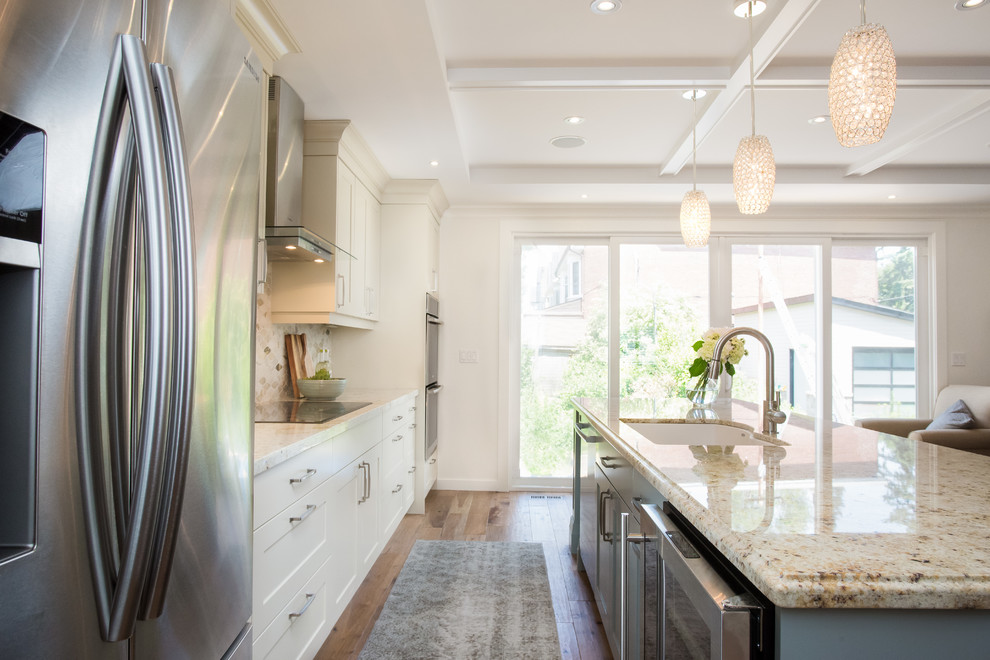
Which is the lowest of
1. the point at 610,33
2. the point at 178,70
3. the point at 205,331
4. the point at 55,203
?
the point at 205,331

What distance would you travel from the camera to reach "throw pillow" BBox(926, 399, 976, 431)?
413cm

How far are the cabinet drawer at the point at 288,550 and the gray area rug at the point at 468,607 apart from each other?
0.53 m

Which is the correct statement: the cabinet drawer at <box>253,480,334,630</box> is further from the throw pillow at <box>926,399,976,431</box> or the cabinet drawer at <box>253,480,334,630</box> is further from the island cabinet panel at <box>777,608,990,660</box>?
the throw pillow at <box>926,399,976,431</box>

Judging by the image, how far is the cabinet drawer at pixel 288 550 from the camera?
1528 mm

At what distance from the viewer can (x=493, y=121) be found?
3.43 m

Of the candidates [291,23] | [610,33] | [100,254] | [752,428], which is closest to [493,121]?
[610,33]

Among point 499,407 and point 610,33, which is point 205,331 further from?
point 499,407

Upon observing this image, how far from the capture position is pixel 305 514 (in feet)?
6.03

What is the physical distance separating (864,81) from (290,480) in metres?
1.94

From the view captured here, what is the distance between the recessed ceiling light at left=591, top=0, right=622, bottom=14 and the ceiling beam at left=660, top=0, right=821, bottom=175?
545mm

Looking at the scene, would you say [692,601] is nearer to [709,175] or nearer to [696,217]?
[696,217]

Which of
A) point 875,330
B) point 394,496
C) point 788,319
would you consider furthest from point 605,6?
point 875,330

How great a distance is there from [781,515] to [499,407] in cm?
401

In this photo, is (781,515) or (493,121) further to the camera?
(493,121)
